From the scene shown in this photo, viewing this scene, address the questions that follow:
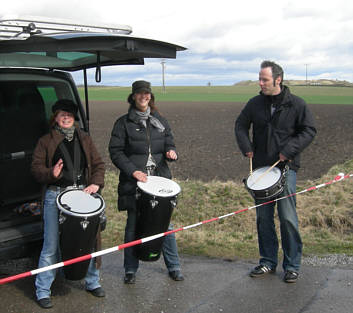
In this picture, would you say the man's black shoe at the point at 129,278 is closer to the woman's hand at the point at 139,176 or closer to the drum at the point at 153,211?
the drum at the point at 153,211

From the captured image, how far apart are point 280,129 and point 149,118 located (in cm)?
131

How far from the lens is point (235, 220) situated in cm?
771

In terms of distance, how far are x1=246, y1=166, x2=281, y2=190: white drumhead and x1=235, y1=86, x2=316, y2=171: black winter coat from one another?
10cm

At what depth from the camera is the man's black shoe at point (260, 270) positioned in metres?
4.76

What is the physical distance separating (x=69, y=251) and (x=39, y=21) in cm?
190

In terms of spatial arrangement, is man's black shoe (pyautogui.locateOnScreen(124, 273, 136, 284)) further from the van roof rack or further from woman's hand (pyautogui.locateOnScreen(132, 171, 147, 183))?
the van roof rack

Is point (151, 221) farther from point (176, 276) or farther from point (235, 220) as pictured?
point (235, 220)

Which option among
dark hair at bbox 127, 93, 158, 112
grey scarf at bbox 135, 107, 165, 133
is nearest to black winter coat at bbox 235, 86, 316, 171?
grey scarf at bbox 135, 107, 165, 133

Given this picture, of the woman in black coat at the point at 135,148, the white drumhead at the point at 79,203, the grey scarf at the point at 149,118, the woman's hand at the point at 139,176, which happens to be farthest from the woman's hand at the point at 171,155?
the white drumhead at the point at 79,203

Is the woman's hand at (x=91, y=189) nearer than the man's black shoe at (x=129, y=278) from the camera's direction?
Yes

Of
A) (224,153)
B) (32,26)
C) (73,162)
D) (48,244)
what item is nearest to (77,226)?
(48,244)

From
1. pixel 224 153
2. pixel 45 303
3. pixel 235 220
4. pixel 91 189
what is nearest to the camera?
pixel 45 303

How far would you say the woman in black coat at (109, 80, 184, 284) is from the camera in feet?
14.9

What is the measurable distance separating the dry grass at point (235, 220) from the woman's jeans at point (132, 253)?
0.90m
